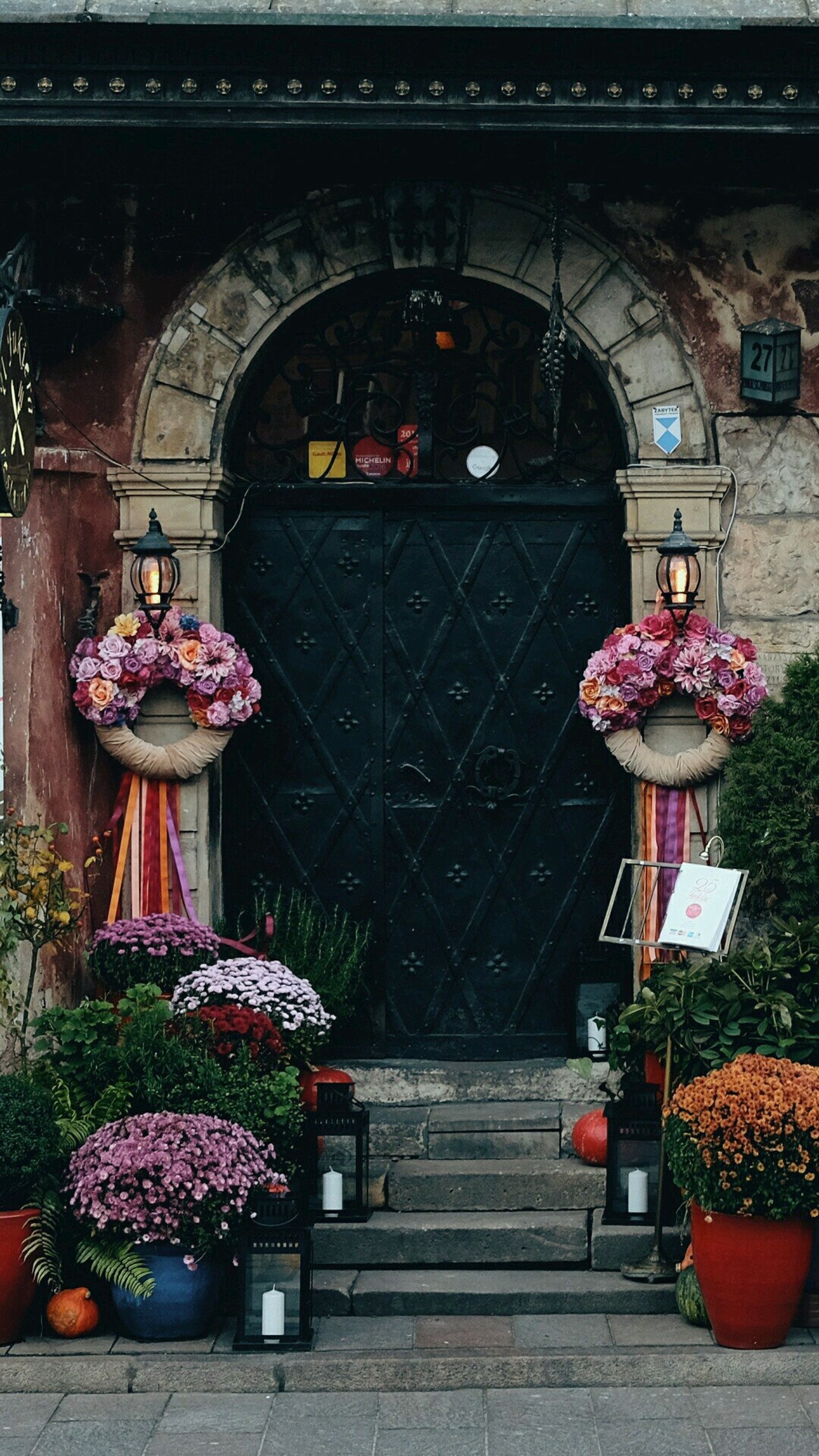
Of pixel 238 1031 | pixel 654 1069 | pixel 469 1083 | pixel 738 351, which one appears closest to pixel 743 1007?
pixel 654 1069

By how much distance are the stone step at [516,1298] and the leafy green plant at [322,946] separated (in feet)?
4.75

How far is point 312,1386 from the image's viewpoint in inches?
264

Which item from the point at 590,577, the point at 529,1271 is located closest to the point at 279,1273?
the point at 529,1271

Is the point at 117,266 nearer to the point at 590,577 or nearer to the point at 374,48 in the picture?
the point at 374,48

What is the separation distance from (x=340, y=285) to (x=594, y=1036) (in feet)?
11.8

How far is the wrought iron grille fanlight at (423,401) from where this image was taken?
8.93m

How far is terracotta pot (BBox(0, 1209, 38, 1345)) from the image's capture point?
6926 millimetres

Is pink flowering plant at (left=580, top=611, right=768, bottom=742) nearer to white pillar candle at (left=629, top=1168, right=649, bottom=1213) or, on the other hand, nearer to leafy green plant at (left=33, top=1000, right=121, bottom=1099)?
white pillar candle at (left=629, top=1168, right=649, bottom=1213)

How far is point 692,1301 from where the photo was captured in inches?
280

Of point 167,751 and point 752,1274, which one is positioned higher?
point 167,751

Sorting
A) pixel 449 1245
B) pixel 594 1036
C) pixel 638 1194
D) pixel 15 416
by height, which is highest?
pixel 15 416

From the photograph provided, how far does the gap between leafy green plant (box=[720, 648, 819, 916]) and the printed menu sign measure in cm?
19

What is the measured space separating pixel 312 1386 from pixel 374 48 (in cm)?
508

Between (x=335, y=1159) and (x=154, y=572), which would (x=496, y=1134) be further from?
(x=154, y=572)
